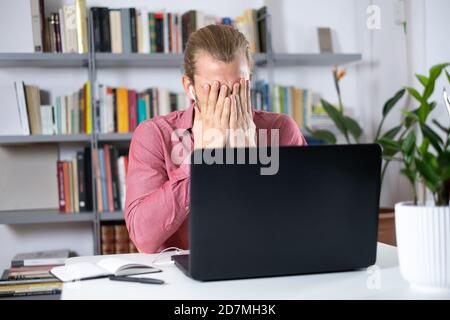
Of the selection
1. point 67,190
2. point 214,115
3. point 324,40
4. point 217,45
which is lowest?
point 67,190

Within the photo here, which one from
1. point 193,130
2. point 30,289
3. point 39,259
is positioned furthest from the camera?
point 39,259

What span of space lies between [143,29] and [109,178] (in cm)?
78

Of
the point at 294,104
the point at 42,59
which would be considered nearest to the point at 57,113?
the point at 42,59

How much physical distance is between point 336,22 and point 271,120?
6.12 feet

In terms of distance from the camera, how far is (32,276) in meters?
2.42

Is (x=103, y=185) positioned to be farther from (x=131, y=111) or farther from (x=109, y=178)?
(x=131, y=111)

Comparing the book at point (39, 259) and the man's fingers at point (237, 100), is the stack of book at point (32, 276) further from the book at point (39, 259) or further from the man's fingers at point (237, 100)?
the man's fingers at point (237, 100)

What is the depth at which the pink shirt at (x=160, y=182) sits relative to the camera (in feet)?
4.80

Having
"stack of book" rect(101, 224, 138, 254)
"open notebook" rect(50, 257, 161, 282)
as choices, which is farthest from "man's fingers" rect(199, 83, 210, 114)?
"stack of book" rect(101, 224, 138, 254)

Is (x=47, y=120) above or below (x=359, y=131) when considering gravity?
above

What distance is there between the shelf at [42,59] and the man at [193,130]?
51.9 inches

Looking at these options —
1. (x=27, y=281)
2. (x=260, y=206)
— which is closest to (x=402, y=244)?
(x=260, y=206)

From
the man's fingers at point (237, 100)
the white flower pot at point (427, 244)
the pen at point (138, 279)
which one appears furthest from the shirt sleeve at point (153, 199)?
the white flower pot at point (427, 244)

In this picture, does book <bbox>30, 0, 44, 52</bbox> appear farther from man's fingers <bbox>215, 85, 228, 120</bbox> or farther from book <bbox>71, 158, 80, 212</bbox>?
man's fingers <bbox>215, 85, 228, 120</bbox>
